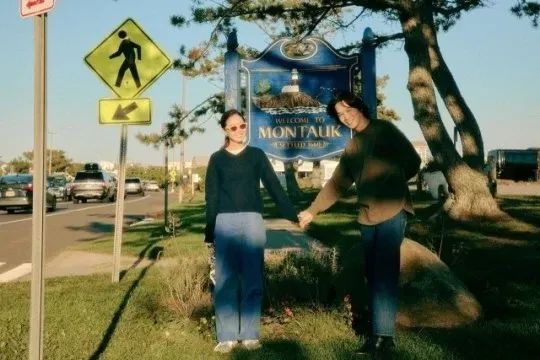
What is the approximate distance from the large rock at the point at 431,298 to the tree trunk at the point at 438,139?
7.59m

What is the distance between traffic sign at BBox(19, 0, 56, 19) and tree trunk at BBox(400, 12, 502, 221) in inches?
400

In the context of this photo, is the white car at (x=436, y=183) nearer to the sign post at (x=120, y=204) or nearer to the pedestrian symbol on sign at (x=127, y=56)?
the sign post at (x=120, y=204)

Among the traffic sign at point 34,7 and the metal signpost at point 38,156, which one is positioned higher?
the traffic sign at point 34,7

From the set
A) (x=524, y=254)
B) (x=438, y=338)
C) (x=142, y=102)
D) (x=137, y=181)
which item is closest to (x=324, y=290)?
(x=438, y=338)

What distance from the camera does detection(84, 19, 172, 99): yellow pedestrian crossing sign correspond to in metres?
7.67

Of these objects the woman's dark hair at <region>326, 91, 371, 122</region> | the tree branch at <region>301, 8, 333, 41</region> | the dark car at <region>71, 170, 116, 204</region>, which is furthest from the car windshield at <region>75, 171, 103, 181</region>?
the woman's dark hair at <region>326, 91, 371, 122</region>

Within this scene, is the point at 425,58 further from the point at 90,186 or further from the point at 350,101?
the point at 90,186

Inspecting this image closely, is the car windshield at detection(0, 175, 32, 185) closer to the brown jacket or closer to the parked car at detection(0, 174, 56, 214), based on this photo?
the parked car at detection(0, 174, 56, 214)

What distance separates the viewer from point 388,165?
457 cm

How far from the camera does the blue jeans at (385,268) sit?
4559 mm

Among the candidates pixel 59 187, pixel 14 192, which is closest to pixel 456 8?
pixel 14 192

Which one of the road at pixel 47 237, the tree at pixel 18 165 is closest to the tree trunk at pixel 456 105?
the road at pixel 47 237

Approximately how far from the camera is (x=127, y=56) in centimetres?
780

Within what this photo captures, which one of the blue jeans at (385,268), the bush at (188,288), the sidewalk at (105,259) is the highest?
the blue jeans at (385,268)
